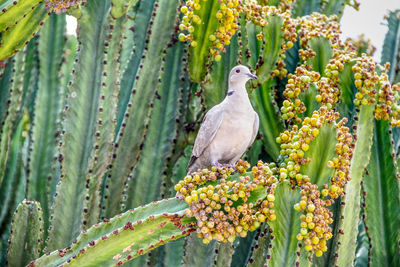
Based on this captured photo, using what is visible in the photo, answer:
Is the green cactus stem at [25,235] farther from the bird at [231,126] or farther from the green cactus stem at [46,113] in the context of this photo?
A: the bird at [231,126]

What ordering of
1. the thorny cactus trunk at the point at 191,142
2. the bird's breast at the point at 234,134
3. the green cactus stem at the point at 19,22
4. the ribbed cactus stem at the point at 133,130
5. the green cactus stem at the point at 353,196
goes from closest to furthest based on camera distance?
1. the thorny cactus trunk at the point at 191,142
2. the bird's breast at the point at 234,134
3. the green cactus stem at the point at 353,196
4. the green cactus stem at the point at 19,22
5. the ribbed cactus stem at the point at 133,130

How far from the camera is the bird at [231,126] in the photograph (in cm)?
247

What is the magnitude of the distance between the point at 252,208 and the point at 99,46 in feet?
4.44

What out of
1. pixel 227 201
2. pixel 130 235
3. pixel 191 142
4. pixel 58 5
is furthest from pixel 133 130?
pixel 227 201

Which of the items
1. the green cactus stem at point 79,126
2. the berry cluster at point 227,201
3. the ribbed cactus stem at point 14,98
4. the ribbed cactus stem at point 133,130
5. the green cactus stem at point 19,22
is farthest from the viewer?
the ribbed cactus stem at point 14,98

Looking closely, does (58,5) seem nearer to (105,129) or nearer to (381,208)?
(105,129)

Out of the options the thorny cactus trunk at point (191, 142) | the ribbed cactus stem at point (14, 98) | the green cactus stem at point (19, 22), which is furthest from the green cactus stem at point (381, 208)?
the ribbed cactus stem at point (14, 98)

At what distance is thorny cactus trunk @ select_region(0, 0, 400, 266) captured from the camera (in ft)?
7.38

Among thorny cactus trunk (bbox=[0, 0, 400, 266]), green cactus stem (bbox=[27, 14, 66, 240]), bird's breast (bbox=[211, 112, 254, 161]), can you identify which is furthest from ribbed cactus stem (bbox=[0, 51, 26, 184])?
bird's breast (bbox=[211, 112, 254, 161])

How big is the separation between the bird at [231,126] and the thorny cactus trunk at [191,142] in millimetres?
159

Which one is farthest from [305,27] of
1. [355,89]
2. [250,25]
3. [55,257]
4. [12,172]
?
[12,172]

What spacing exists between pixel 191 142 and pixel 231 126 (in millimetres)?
872

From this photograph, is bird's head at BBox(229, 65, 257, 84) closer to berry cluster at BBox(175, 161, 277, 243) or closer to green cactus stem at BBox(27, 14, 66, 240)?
berry cluster at BBox(175, 161, 277, 243)

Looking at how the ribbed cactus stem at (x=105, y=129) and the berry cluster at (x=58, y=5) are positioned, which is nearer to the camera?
the berry cluster at (x=58, y=5)
